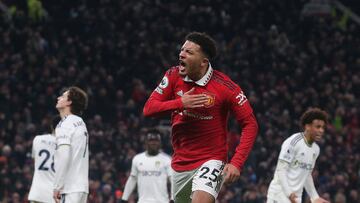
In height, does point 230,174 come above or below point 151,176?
above

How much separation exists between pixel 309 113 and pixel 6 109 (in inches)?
393

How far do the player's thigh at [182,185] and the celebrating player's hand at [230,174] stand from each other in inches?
25.4

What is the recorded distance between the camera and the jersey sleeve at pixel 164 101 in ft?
27.1

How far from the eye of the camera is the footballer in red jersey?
8.53m

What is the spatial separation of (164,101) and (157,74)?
15.2 meters

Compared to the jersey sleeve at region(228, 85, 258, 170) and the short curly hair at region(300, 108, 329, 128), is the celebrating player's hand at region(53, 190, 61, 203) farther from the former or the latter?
the short curly hair at region(300, 108, 329, 128)

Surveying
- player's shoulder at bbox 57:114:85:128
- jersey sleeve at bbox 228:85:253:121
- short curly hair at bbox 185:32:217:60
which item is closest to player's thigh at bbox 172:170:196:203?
jersey sleeve at bbox 228:85:253:121

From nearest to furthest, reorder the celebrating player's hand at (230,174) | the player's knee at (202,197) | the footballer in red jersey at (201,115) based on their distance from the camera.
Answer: the celebrating player's hand at (230,174)
the player's knee at (202,197)
the footballer in red jersey at (201,115)

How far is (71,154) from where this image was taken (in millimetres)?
10031

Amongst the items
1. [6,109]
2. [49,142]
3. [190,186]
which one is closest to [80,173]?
[190,186]

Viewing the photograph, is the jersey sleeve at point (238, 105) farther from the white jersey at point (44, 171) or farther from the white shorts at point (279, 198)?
the white jersey at point (44, 171)

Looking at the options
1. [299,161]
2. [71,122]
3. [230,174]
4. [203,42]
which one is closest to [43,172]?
[71,122]

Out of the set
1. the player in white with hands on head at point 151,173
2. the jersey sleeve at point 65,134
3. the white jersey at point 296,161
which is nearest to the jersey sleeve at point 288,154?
the white jersey at point 296,161

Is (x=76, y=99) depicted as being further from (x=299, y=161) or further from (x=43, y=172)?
(x=299, y=161)
